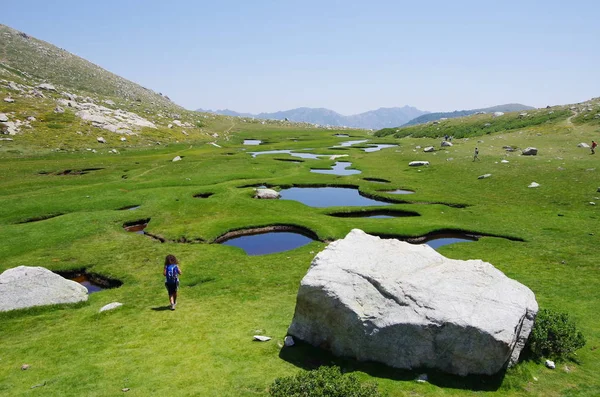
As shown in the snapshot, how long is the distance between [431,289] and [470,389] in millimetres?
4021

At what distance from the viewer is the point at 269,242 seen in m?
39.8

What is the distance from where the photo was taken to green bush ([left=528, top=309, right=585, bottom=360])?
53.1 ft

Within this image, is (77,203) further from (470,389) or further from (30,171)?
(470,389)

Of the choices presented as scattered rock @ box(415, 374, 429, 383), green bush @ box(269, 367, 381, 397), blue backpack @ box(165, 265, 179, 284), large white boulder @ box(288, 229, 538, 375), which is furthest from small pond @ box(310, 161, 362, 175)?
green bush @ box(269, 367, 381, 397)

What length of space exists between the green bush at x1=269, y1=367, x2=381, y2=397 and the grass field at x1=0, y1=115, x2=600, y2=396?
178cm

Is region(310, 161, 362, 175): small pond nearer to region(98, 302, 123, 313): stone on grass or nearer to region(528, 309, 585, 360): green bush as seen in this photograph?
region(98, 302, 123, 313): stone on grass

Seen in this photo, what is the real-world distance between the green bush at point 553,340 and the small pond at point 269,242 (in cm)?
2448

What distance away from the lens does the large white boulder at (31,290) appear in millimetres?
22859

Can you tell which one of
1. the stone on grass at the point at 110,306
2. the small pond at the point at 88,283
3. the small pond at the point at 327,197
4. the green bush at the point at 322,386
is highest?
the green bush at the point at 322,386

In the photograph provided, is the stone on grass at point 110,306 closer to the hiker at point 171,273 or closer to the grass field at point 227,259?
the grass field at point 227,259

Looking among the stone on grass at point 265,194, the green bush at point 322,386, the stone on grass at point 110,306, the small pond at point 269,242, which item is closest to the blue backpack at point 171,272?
the stone on grass at point 110,306

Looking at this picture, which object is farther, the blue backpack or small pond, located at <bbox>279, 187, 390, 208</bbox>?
small pond, located at <bbox>279, 187, 390, 208</bbox>

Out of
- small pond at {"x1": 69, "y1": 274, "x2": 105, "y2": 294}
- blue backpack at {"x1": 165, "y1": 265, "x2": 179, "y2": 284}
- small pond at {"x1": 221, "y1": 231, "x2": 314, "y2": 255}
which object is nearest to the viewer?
blue backpack at {"x1": 165, "y1": 265, "x2": 179, "y2": 284}

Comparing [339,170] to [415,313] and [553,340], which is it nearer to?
[553,340]
